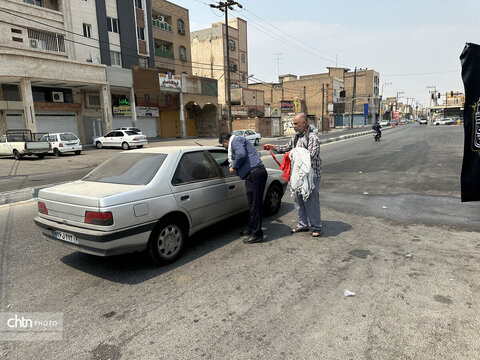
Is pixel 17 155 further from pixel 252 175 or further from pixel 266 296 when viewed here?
pixel 266 296

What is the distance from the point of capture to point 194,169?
4.69m

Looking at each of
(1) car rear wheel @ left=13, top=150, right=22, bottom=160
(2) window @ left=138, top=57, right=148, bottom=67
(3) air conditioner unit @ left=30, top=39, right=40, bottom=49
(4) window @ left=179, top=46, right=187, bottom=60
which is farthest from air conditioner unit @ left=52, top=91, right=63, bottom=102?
(4) window @ left=179, top=46, right=187, bottom=60

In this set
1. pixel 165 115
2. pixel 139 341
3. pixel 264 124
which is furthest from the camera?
pixel 264 124

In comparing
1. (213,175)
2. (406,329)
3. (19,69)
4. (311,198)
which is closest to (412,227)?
(311,198)

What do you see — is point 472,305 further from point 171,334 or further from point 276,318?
point 171,334

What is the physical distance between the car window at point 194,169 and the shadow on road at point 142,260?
1009 mm

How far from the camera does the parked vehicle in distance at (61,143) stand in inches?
798

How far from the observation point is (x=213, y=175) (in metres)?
4.97

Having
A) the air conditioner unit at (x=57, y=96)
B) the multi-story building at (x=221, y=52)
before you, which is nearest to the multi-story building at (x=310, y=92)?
the multi-story building at (x=221, y=52)

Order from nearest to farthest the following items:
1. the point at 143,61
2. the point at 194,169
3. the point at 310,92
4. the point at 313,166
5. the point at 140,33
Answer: the point at 194,169 → the point at 313,166 → the point at 140,33 → the point at 143,61 → the point at 310,92

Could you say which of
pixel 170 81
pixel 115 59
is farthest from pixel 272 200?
pixel 115 59

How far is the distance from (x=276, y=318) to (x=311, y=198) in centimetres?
242

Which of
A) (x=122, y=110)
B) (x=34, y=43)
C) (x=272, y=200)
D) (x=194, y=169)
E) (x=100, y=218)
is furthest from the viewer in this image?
(x=122, y=110)

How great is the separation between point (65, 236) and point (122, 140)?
22.3 m
